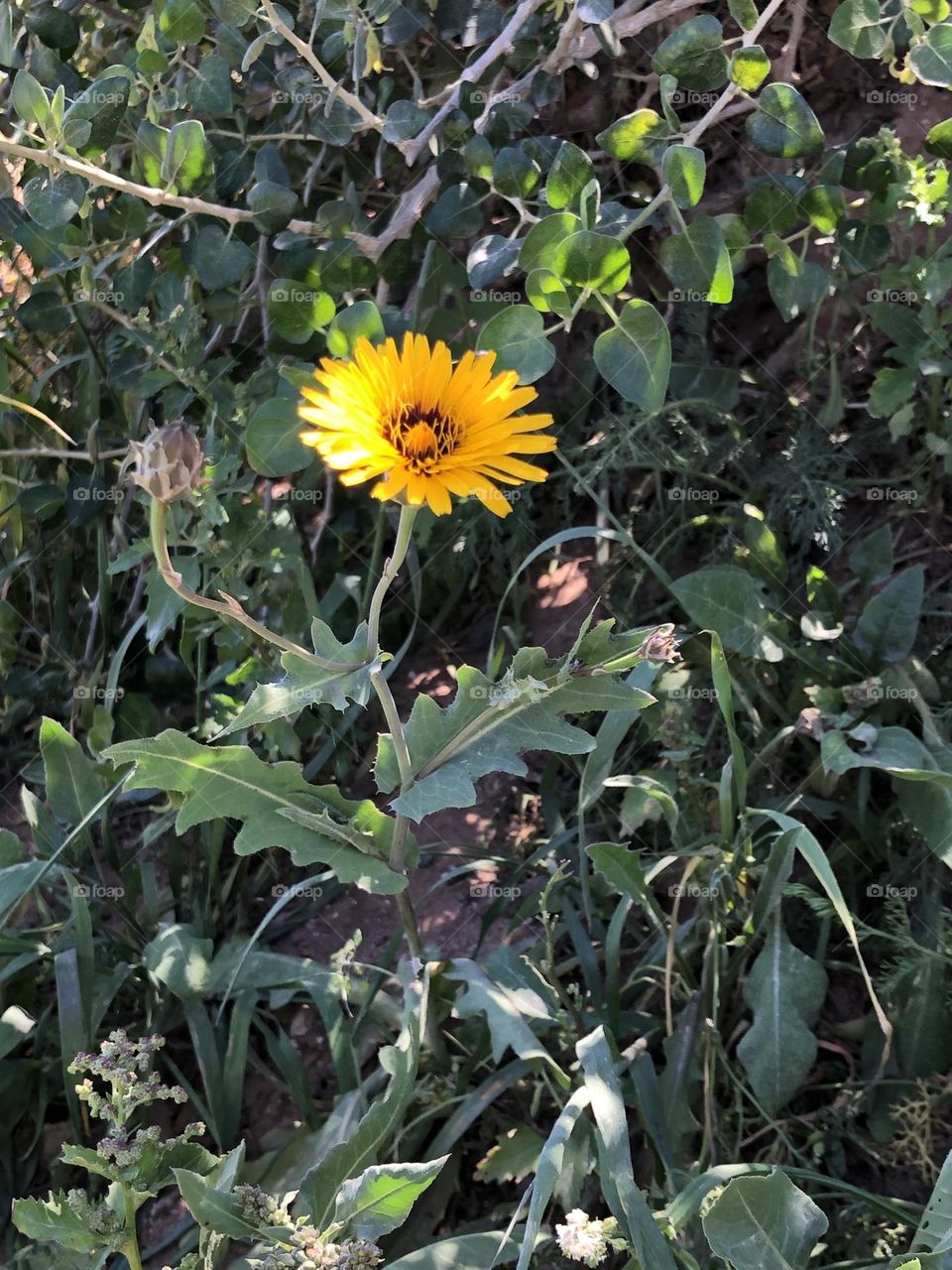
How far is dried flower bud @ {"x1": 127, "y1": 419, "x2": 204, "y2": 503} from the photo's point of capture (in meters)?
1.12

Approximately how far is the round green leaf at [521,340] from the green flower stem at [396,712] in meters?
0.28

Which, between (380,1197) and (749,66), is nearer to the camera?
(380,1197)

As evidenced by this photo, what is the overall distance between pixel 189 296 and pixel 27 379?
0.73m

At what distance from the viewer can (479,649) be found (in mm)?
2281

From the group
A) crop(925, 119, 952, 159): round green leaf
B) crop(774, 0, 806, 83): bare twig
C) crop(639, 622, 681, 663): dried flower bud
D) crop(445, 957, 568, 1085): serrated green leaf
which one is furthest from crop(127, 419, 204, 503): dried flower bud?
crop(774, 0, 806, 83): bare twig

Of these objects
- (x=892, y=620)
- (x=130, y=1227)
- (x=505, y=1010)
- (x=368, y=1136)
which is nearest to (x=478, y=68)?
(x=892, y=620)

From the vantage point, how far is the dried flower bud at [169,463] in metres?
1.12

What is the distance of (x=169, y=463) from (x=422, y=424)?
264 millimetres

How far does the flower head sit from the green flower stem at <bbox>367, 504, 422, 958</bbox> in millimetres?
437

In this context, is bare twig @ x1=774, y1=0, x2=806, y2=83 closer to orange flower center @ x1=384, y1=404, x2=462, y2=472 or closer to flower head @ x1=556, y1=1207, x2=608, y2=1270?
orange flower center @ x1=384, y1=404, x2=462, y2=472

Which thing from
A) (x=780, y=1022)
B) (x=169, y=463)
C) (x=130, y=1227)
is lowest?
(x=130, y=1227)

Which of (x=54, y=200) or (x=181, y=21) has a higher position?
(x=181, y=21)

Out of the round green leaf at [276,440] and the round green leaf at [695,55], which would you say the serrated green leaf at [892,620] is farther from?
the round green leaf at [276,440]

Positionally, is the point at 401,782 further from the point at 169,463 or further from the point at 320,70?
the point at 320,70
